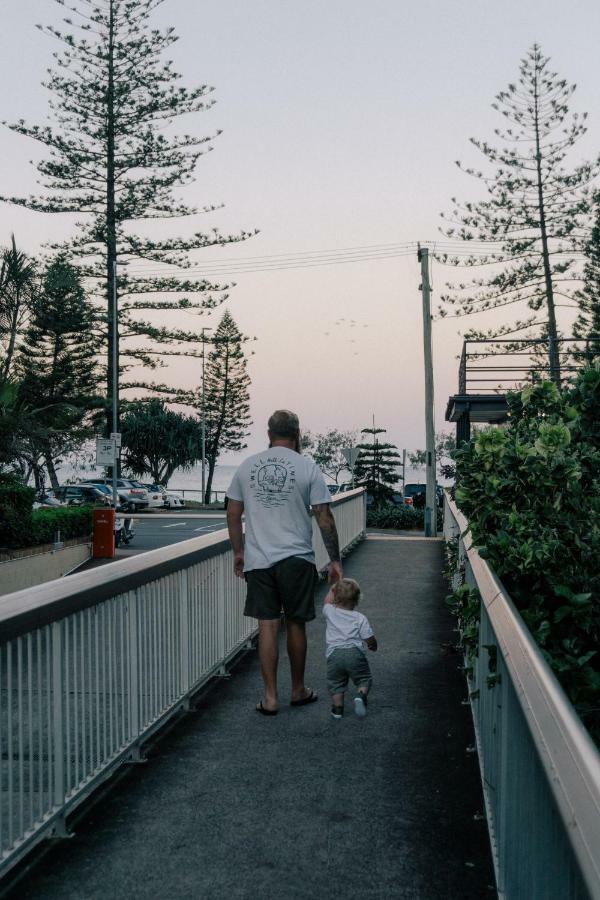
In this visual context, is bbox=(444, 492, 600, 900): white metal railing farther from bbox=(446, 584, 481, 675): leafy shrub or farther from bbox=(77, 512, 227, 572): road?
bbox=(77, 512, 227, 572): road

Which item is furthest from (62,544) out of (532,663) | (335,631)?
(532,663)

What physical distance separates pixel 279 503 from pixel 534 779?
372 centimetres

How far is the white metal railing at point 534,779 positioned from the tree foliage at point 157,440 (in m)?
76.9

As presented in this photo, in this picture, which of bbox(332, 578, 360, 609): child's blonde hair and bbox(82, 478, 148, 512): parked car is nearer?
bbox(332, 578, 360, 609): child's blonde hair

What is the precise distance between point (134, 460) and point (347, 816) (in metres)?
78.2

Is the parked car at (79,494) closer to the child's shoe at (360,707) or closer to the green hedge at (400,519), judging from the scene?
the green hedge at (400,519)

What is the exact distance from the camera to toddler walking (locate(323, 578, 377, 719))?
583 centimetres

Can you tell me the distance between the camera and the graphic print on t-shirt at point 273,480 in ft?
19.2

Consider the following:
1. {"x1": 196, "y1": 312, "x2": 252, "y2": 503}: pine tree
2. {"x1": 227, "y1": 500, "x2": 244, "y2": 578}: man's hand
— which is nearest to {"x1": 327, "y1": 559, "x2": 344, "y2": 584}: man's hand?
{"x1": 227, "y1": 500, "x2": 244, "y2": 578}: man's hand

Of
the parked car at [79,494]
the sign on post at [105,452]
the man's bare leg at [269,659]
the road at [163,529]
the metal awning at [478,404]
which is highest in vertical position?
the metal awning at [478,404]

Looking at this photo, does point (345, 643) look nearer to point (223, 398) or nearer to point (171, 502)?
point (171, 502)

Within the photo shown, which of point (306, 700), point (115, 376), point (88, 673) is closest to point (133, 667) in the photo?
point (88, 673)

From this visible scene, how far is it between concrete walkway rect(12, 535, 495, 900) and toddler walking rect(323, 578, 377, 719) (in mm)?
178

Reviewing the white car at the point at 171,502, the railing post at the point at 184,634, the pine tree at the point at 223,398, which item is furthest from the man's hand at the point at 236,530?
the pine tree at the point at 223,398
